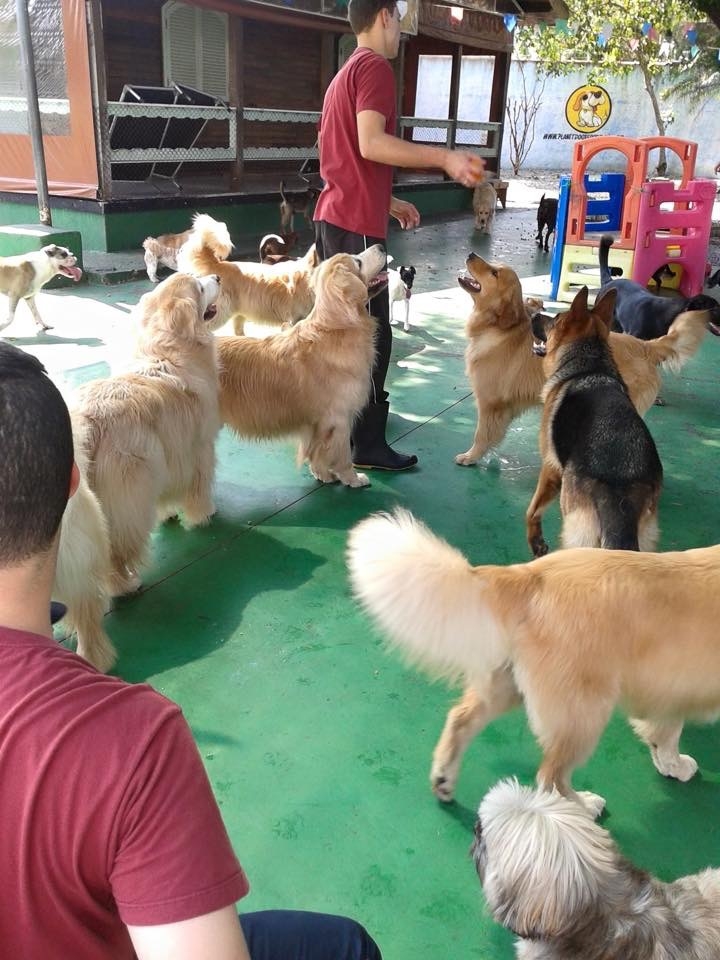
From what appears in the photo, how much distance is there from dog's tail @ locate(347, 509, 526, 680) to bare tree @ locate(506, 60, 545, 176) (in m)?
29.7

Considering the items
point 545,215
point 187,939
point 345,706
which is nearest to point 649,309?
point 345,706

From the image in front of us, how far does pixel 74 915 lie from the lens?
0.72 meters

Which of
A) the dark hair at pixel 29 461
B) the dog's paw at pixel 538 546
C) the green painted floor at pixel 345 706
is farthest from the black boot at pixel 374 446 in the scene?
the dark hair at pixel 29 461

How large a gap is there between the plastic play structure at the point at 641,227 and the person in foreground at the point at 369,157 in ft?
16.2

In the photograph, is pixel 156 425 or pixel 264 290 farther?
pixel 264 290

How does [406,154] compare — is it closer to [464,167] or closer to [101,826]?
[464,167]

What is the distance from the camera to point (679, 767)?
94.0 inches

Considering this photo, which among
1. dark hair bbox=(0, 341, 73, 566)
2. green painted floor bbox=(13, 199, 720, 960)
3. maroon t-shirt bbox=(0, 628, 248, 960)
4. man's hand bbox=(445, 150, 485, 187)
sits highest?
man's hand bbox=(445, 150, 485, 187)

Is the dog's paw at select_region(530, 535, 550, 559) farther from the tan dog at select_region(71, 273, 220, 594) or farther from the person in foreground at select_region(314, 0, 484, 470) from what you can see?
the tan dog at select_region(71, 273, 220, 594)

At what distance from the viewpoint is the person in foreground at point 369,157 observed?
3842mm

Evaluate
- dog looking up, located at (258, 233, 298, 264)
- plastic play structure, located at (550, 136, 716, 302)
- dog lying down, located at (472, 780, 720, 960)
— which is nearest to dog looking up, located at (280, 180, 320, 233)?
dog looking up, located at (258, 233, 298, 264)

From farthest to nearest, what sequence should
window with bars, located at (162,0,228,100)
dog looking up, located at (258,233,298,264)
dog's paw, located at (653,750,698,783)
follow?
window with bars, located at (162,0,228,100) → dog looking up, located at (258,233,298,264) → dog's paw, located at (653,750,698,783)

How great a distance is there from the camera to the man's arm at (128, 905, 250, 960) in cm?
71

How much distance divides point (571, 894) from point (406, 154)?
340 centimetres
